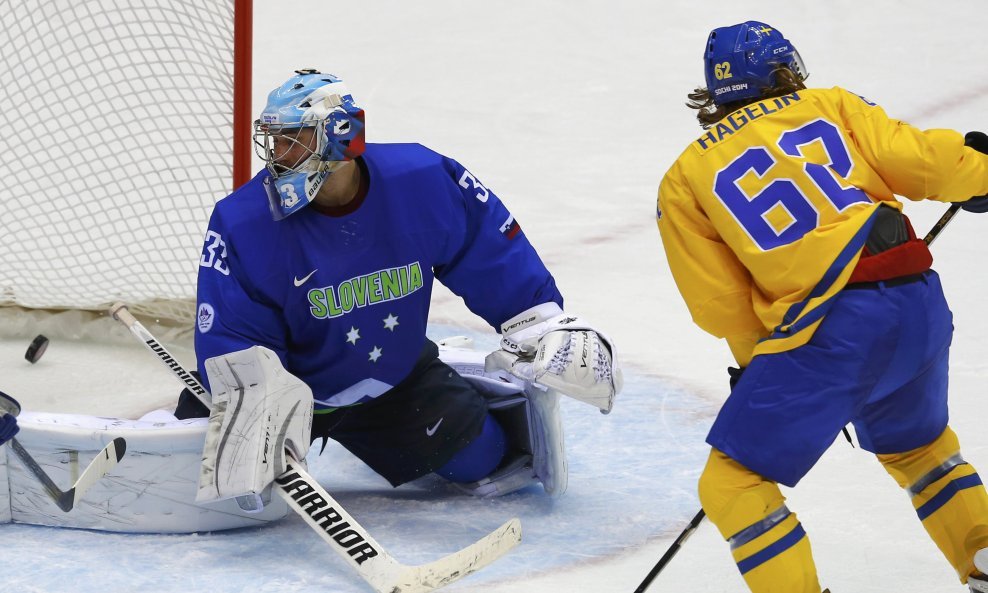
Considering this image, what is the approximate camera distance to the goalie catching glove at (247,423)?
2457 millimetres

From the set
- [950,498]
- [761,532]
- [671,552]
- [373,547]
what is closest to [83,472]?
[373,547]

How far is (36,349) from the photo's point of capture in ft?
11.9

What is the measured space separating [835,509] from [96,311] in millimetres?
2118

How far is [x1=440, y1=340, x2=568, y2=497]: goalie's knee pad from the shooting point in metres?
2.79

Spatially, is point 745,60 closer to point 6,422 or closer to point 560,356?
point 560,356

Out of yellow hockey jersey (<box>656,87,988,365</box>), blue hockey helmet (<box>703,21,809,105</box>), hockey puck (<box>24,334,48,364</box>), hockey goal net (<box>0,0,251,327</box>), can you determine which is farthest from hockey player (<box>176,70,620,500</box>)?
hockey goal net (<box>0,0,251,327</box>)

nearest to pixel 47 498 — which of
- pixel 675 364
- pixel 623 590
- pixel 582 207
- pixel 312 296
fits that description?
pixel 312 296

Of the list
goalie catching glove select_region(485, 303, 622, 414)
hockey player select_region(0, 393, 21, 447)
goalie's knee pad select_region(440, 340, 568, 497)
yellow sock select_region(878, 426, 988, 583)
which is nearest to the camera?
yellow sock select_region(878, 426, 988, 583)

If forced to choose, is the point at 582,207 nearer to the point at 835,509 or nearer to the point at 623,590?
the point at 835,509

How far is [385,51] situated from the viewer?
21.1 feet

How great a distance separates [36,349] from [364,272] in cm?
141

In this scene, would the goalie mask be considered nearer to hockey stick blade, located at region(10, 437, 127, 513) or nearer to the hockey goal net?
hockey stick blade, located at region(10, 437, 127, 513)

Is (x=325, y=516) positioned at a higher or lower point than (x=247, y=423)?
lower

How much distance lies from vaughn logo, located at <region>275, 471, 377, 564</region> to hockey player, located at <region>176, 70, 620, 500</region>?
0.22 feet
